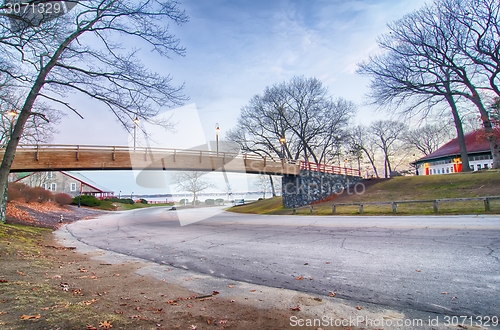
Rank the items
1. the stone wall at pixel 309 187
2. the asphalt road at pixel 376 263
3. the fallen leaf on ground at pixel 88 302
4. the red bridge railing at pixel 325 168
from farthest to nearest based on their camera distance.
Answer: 1. the red bridge railing at pixel 325 168
2. the stone wall at pixel 309 187
3. the asphalt road at pixel 376 263
4. the fallen leaf on ground at pixel 88 302

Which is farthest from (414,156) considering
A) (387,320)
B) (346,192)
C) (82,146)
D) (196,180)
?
(387,320)

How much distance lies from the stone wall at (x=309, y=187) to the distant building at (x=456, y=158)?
24388 millimetres

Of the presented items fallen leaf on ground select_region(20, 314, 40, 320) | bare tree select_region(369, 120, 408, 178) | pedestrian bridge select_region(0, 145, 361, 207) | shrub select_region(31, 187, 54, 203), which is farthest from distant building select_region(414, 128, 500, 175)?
shrub select_region(31, 187, 54, 203)

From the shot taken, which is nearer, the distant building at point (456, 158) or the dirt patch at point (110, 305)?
the dirt patch at point (110, 305)

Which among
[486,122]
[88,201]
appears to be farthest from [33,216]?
[486,122]

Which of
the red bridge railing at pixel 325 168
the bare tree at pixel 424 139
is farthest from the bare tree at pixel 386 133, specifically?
the red bridge railing at pixel 325 168

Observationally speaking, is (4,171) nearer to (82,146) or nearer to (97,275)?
(82,146)

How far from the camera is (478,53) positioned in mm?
25094

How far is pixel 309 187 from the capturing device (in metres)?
30.8

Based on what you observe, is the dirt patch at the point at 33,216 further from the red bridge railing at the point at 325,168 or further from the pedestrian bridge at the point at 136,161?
the red bridge railing at the point at 325,168

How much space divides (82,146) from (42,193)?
68.7ft

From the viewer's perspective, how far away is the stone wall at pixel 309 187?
Answer: 30.6 m

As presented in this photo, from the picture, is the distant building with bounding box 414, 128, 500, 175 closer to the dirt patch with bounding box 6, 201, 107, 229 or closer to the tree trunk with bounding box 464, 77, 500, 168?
the tree trunk with bounding box 464, 77, 500, 168

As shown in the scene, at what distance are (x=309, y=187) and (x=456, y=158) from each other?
31831 millimetres
